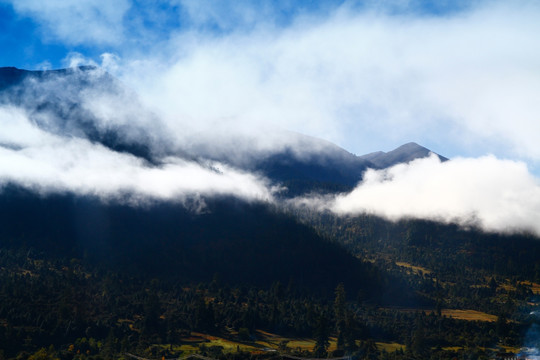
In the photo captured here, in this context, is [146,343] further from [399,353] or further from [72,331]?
[399,353]

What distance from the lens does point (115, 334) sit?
436ft

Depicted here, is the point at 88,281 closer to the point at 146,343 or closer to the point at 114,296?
the point at 114,296

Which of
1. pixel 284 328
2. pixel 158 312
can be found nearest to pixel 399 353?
pixel 284 328

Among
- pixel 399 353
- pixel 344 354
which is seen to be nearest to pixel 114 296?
pixel 344 354

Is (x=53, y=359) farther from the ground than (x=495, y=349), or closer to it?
closer to it

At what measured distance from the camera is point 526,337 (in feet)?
461

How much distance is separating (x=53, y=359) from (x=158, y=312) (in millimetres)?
52687

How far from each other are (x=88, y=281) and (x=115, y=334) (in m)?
52.2

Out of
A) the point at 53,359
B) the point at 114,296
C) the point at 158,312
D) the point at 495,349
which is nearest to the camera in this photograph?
the point at 53,359

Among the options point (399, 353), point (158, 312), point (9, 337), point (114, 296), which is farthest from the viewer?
point (114, 296)

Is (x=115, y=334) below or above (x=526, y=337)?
below

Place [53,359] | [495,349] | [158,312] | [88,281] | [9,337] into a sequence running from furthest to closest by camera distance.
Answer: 1. [88,281]
2. [158,312]
3. [495,349]
4. [9,337]
5. [53,359]

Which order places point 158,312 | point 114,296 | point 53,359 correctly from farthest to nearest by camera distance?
point 114,296, point 158,312, point 53,359

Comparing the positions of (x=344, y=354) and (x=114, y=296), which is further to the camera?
(x=114, y=296)
